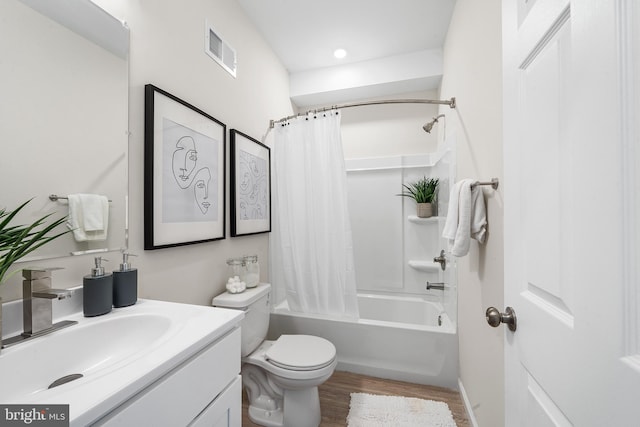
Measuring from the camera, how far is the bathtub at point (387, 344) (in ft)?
5.88

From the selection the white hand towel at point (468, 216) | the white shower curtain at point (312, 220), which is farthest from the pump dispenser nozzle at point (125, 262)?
the white hand towel at point (468, 216)

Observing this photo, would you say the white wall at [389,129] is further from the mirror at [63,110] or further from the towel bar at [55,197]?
the towel bar at [55,197]

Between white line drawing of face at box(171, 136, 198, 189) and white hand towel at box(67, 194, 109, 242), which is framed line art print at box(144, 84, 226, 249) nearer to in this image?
white line drawing of face at box(171, 136, 198, 189)

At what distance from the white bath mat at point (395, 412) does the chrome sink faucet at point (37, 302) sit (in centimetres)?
151

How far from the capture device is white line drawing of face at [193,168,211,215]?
1400mm

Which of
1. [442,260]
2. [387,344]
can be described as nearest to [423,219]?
[442,260]

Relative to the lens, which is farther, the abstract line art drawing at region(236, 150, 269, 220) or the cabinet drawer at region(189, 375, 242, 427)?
the abstract line art drawing at region(236, 150, 269, 220)

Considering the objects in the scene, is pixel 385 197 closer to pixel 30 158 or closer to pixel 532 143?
pixel 532 143

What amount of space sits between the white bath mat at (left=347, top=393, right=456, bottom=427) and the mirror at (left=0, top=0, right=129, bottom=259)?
5.20 ft

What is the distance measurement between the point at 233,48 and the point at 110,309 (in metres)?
1.69

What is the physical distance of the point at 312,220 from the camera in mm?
1974

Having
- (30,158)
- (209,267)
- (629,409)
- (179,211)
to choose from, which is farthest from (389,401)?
(30,158)

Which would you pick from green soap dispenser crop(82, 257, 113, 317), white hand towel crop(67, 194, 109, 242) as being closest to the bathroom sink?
green soap dispenser crop(82, 257, 113, 317)

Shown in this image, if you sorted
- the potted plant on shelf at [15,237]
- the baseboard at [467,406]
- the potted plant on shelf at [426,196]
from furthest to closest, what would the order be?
1. the potted plant on shelf at [426,196]
2. the baseboard at [467,406]
3. the potted plant on shelf at [15,237]
